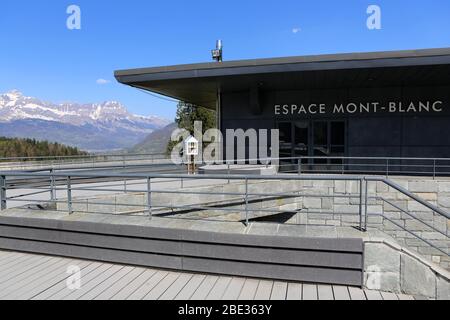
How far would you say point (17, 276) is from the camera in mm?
4793

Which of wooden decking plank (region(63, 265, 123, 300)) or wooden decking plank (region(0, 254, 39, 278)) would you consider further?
wooden decking plank (region(0, 254, 39, 278))

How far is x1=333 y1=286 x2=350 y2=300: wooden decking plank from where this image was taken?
13.1 feet

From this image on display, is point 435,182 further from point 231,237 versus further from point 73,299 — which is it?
point 73,299

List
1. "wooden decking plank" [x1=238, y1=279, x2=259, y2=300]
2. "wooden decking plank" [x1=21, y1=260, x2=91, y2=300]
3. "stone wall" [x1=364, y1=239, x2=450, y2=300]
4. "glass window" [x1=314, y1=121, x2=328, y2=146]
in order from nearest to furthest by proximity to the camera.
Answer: "stone wall" [x1=364, y1=239, x2=450, y2=300]
"wooden decking plank" [x1=238, y1=279, x2=259, y2=300]
"wooden decking plank" [x1=21, y1=260, x2=91, y2=300]
"glass window" [x1=314, y1=121, x2=328, y2=146]

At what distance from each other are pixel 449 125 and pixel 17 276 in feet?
48.8

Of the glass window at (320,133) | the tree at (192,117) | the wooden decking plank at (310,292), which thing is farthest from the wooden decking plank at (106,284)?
the tree at (192,117)

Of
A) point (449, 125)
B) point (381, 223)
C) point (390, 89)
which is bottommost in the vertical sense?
point (381, 223)

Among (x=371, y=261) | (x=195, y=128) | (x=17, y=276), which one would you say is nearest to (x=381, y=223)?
(x=371, y=261)

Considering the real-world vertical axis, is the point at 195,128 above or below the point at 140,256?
above

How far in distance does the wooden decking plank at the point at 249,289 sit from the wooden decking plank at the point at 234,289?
39 millimetres

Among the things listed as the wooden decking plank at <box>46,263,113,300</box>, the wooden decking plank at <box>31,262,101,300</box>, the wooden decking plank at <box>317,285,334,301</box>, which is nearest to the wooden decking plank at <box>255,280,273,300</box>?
the wooden decking plank at <box>317,285,334,301</box>

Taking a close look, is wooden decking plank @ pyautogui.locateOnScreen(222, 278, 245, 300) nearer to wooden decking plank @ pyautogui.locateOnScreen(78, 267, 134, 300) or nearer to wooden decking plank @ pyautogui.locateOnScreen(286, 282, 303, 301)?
wooden decking plank @ pyautogui.locateOnScreen(286, 282, 303, 301)

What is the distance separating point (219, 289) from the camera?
4270mm

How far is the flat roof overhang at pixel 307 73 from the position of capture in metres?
10.8
